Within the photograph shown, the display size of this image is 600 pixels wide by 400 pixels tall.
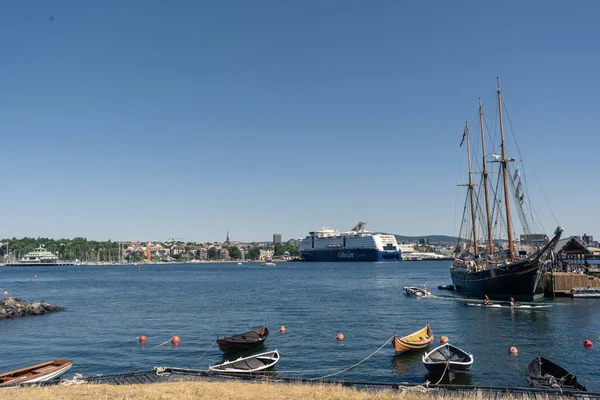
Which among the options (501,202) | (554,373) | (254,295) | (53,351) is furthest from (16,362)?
(501,202)

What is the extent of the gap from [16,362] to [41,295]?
59125 millimetres

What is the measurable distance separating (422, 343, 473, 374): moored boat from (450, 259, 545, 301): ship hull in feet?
117

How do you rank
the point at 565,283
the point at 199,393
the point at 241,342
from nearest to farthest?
the point at 199,393, the point at 241,342, the point at 565,283

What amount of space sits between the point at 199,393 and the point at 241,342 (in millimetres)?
17386

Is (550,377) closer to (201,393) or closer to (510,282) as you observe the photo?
(201,393)

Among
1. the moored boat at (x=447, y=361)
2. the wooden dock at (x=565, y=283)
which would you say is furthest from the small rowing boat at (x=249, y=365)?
the wooden dock at (x=565, y=283)

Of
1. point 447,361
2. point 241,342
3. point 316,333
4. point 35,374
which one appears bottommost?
point 316,333

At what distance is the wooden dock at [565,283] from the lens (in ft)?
216

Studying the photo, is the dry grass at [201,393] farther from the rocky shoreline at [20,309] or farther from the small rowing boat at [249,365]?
the rocky shoreline at [20,309]

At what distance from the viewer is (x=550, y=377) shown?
22.4 m

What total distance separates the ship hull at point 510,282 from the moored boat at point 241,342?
38.4m

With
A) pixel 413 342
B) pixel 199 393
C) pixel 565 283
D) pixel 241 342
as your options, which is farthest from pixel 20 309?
pixel 565 283

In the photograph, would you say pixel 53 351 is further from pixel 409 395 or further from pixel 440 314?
pixel 440 314

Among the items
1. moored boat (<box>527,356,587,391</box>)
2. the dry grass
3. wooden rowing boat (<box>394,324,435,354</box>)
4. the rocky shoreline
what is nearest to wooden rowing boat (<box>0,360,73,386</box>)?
the dry grass
